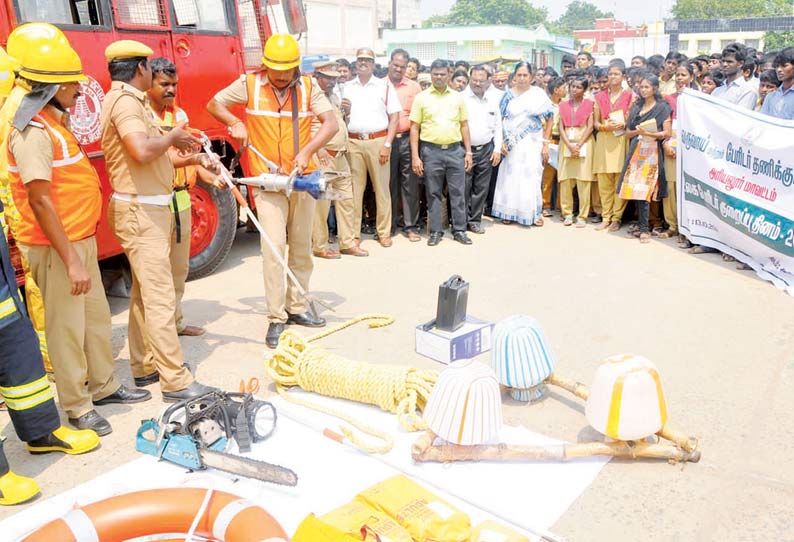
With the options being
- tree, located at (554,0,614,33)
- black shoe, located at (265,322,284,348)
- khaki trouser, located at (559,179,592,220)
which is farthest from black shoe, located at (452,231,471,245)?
tree, located at (554,0,614,33)

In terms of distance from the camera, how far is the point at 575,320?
5168 millimetres

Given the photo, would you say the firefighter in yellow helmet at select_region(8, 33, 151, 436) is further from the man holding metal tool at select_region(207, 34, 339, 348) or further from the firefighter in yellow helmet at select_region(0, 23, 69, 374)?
the man holding metal tool at select_region(207, 34, 339, 348)

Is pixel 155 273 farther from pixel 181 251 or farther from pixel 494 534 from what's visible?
pixel 494 534

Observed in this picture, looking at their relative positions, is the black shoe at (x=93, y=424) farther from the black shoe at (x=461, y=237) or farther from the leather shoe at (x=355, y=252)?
the black shoe at (x=461, y=237)

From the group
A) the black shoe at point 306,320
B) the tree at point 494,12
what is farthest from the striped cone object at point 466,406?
the tree at point 494,12

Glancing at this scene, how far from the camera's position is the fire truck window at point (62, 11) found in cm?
469

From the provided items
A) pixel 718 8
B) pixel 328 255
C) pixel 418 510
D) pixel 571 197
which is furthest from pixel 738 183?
pixel 718 8

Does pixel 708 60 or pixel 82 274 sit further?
pixel 708 60

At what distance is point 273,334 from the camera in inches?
188

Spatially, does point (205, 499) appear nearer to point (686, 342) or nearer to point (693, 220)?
point (686, 342)

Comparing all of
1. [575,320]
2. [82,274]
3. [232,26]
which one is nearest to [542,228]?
[575,320]

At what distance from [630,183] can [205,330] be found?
15.9 ft

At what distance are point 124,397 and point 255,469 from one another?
1388 millimetres

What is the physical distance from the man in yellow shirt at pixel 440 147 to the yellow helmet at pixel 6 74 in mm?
4150
